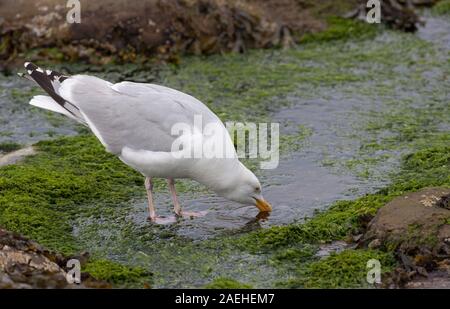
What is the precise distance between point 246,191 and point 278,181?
85cm

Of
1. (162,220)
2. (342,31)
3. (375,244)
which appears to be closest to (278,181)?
(162,220)

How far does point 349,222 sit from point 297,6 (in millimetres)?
6355

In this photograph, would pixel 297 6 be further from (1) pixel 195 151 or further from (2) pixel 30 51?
(1) pixel 195 151

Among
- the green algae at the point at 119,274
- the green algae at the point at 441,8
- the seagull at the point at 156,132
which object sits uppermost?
the green algae at the point at 441,8

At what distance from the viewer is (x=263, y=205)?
7.47 metres

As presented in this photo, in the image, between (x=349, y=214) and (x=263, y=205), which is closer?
(x=349, y=214)

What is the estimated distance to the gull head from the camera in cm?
734

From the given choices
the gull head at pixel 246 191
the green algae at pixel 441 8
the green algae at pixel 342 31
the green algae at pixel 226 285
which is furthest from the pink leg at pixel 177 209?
the green algae at pixel 441 8

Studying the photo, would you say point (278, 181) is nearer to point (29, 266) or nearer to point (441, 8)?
point (29, 266)

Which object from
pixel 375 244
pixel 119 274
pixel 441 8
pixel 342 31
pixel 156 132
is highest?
pixel 441 8

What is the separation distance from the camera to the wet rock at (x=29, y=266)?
5.63 metres

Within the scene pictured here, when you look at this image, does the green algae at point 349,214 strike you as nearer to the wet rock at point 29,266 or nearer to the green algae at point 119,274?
the green algae at point 119,274

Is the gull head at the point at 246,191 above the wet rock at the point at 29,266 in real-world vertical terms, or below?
above

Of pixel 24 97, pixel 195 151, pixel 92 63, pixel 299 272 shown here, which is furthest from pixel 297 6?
pixel 299 272
